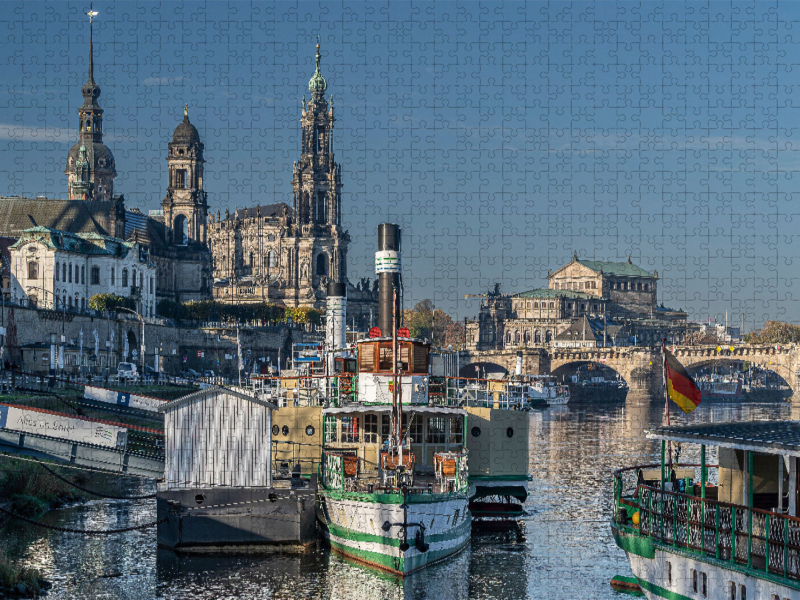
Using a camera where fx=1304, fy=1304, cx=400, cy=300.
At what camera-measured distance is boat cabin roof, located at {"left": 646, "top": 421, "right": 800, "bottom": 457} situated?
74.9 ft

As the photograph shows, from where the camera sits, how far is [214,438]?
3894 cm

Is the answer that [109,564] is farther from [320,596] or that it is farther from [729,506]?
[729,506]

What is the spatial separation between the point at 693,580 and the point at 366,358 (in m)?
18.3

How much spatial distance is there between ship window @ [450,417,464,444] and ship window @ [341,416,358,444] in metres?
3.16

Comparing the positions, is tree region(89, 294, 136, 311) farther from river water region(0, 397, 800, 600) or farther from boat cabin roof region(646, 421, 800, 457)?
boat cabin roof region(646, 421, 800, 457)

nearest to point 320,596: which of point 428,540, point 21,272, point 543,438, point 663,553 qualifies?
point 428,540

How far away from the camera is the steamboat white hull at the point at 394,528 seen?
35.1 metres

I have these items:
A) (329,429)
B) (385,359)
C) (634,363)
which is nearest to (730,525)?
(385,359)

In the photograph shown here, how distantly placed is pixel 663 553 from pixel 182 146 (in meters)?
167

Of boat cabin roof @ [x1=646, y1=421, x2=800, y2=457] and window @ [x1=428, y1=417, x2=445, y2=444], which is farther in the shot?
window @ [x1=428, y1=417, x2=445, y2=444]

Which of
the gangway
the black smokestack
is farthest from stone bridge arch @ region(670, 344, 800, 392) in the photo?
the gangway

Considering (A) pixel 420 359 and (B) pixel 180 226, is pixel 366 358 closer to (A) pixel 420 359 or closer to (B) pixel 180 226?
(A) pixel 420 359

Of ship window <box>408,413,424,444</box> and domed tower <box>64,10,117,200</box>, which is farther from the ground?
domed tower <box>64,10,117,200</box>

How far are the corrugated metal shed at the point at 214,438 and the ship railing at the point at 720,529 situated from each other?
1360 cm
